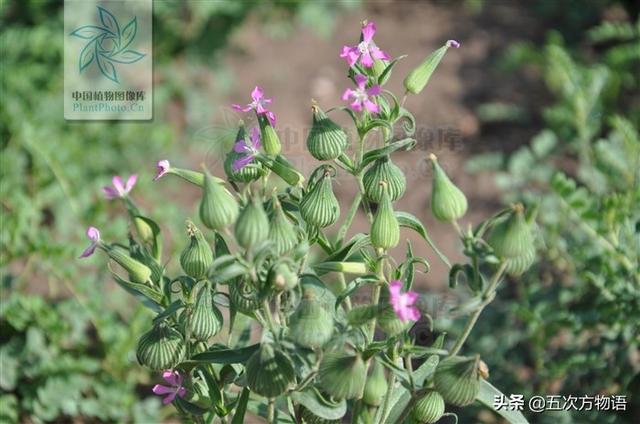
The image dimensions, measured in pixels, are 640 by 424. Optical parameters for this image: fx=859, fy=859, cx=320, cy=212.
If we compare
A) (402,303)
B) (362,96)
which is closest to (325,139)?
(362,96)

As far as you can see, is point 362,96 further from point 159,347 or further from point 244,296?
point 159,347

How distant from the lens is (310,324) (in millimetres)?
1468

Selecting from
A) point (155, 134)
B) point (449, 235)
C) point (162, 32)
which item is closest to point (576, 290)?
point (449, 235)

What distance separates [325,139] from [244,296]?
344 mm

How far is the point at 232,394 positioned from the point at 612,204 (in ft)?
3.91

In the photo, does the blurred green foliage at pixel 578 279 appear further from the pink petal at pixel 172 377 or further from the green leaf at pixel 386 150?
the pink petal at pixel 172 377

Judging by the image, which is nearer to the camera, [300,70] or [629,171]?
[629,171]

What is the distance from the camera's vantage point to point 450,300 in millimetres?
2822

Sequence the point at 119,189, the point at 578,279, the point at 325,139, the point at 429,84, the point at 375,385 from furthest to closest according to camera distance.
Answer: the point at 429,84, the point at 578,279, the point at 119,189, the point at 325,139, the point at 375,385

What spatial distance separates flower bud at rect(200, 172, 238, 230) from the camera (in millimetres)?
1510

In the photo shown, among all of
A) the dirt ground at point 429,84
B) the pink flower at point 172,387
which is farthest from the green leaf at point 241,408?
the dirt ground at point 429,84

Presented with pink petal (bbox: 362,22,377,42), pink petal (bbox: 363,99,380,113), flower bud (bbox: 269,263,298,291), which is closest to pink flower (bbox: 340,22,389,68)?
pink petal (bbox: 362,22,377,42)

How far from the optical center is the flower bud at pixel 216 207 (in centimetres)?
151

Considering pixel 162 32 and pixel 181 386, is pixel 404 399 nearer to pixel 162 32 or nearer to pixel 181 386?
pixel 181 386
